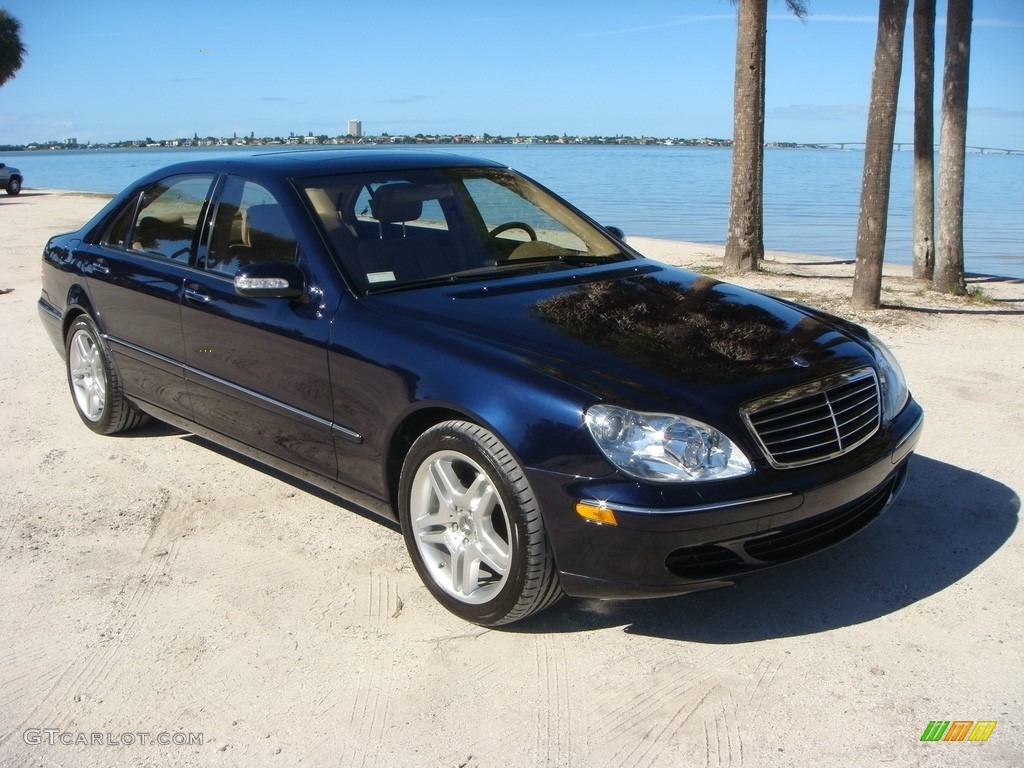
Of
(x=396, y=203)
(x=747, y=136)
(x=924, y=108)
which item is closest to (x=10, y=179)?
(x=747, y=136)

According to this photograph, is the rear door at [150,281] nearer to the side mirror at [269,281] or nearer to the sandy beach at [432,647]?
the sandy beach at [432,647]

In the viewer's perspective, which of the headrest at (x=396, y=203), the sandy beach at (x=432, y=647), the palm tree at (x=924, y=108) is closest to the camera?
the sandy beach at (x=432, y=647)

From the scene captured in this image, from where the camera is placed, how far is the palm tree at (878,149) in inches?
352

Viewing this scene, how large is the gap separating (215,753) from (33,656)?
99 centimetres

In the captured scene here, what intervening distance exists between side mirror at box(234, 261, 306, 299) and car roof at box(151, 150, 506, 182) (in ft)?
2.16

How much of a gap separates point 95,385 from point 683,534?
406 centimetres

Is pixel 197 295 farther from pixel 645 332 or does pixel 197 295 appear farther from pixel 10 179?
pixel 10 179

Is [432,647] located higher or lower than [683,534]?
lower

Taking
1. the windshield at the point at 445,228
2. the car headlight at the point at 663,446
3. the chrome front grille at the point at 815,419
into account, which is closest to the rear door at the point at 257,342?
the windshield at the point at 445,228

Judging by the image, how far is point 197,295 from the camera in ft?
15.4

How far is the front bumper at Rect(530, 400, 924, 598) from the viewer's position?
3.12m

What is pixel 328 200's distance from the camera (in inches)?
173

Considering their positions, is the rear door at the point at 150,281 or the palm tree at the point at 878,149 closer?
the rear door at the point at 150,281

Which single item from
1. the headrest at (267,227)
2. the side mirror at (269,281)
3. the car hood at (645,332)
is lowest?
the car hood at (645,332)
